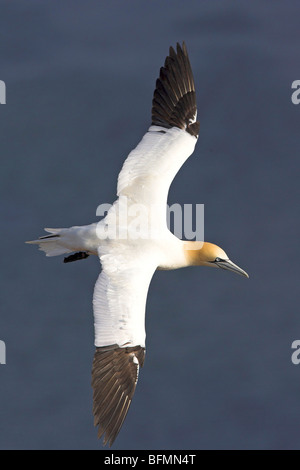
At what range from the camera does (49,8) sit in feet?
60.7

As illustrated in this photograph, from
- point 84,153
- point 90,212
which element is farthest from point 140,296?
point 84,153

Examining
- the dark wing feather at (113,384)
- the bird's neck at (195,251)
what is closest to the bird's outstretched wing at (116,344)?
the dark wing feather at (113,384)

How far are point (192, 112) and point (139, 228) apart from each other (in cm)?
213

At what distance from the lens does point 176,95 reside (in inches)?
590

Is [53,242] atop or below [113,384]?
atop

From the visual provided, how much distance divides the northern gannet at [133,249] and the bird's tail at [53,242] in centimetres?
1

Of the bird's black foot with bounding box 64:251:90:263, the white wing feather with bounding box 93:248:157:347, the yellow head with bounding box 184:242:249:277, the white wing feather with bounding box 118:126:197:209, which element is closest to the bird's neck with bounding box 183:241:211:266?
the yellow head with bounding box 184:242:249:277

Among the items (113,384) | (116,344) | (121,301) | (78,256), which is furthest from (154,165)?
(113,384)

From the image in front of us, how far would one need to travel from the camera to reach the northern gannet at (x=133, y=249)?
1251cm

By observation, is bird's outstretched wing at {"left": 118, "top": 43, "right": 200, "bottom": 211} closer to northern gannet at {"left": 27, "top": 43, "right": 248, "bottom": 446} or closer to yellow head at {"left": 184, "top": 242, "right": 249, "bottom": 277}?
northern gannet at {"left": 27, "top": 43, "right": 248, "bottom": 446}

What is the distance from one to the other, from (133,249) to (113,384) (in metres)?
1.60

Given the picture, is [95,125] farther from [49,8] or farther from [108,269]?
[108,269]

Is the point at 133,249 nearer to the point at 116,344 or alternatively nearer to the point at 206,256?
the point at 206,256

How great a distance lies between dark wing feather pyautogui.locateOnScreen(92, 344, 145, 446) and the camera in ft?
40.5
